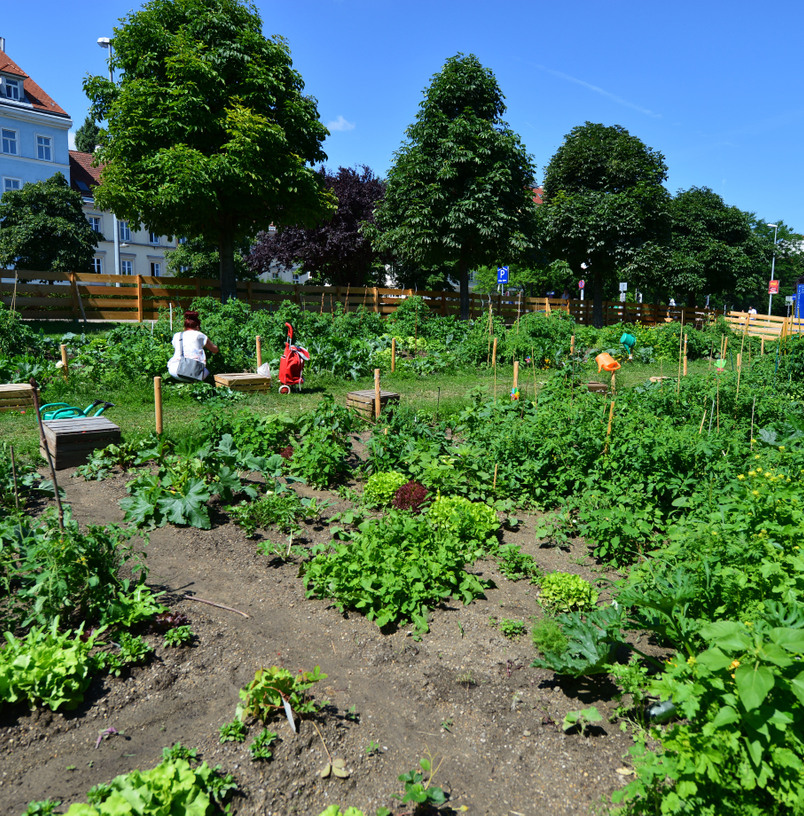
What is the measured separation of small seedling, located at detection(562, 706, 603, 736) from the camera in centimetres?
310

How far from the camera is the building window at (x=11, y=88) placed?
3769 centimetres

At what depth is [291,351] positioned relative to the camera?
10.5m

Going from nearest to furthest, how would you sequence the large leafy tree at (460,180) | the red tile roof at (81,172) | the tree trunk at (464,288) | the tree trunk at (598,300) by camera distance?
the large leafy tree at (460,180) < the tree trunk at (464,288) < the tree trunk at (598,300) < the red tile roof at (81,172)

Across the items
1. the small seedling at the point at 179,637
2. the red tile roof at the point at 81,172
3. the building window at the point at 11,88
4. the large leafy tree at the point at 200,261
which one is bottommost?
the small seedling at the point at 179,637

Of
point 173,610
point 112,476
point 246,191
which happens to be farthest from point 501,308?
Result: point 173,610

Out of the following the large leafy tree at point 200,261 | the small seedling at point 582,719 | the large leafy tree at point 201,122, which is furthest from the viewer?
the large leafy tree at point 200,261

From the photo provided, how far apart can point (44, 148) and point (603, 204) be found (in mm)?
32884

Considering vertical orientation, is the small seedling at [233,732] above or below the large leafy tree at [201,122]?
below

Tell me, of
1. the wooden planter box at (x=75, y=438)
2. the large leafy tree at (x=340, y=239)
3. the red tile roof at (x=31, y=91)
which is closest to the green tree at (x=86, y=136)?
the red tile roof at (x=31, y=91)

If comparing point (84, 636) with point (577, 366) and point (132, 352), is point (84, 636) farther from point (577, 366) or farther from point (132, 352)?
point (577, 366)

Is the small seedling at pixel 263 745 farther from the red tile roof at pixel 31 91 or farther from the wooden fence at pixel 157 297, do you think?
the red tile roof at pixel 31 91

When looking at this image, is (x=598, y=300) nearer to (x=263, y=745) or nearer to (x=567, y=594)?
(x=567, y=594)

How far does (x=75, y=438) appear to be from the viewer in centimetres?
631

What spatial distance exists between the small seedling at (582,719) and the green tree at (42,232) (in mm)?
29979
